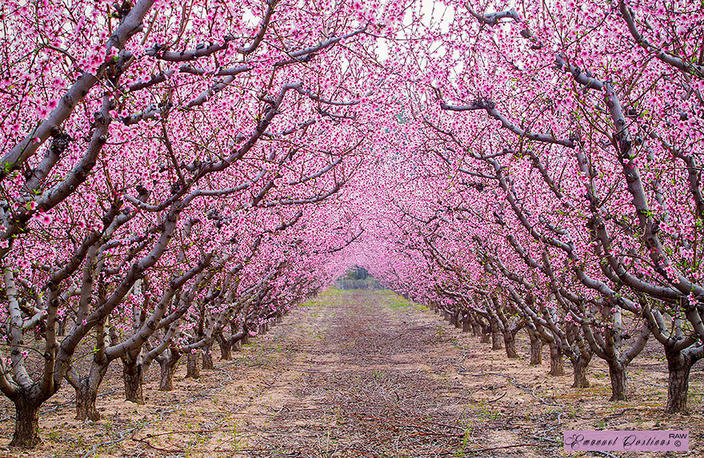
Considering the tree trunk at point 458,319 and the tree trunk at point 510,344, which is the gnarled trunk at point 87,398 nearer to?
the tree trunk at point 510,344

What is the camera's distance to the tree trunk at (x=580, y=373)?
13289 millimetres

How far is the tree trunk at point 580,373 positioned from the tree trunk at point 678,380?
3.13 metres

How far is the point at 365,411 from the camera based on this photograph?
1222 centimetres

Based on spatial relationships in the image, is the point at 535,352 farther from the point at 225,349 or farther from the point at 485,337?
the point at 225,349

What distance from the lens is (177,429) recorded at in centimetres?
1066

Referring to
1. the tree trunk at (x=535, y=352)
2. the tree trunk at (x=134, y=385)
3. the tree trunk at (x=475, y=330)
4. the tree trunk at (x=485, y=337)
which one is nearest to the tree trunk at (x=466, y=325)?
the tree trunk at (x=475, y=330)

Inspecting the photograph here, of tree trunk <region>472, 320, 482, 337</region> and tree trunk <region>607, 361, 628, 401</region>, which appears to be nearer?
tree trunk <region>607, 361, 628, 401</region>

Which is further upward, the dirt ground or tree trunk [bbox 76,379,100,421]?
tree trunk [bbox 76,379,100,421]

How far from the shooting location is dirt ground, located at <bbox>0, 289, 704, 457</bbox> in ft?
30.5

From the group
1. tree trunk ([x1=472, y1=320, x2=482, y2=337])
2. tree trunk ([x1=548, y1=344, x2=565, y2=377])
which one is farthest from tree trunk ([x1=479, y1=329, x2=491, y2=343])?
tree trunk ([x1=548, y1=344, x2=565, y2=377])

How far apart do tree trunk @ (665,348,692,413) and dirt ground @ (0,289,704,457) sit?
263mm

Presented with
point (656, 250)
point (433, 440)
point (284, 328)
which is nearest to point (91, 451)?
point (433, 440)

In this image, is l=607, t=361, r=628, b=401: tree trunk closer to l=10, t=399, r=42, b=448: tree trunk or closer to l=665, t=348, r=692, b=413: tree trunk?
l=665, t=348, r=692, b=413: tree trunk

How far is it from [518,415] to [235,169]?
737 centimetres
